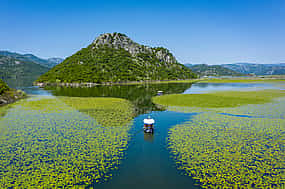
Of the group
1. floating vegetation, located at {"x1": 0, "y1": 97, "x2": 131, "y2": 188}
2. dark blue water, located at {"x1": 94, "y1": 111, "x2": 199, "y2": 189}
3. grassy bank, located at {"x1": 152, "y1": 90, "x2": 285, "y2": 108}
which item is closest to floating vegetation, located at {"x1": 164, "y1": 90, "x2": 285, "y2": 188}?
dark blue water, located at {"x1": 94, "y1": 111, "x2": 199, "y2": 189}

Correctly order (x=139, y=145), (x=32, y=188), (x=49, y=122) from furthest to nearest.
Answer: (x=49, y=122), (x=139, y=145), (x=32, y=188)

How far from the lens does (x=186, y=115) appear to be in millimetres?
40500

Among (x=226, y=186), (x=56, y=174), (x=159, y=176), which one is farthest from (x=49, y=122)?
(x=226, y=186)

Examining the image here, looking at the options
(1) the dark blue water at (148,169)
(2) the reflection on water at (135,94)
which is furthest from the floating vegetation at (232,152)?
(2) the reflection on water at (135,94)

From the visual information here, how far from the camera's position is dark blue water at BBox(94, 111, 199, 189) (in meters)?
15.4

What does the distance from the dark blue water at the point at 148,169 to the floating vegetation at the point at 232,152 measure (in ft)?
Answer: 4.25

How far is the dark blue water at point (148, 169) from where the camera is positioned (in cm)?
1538

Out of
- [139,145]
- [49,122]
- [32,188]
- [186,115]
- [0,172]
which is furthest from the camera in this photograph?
[186,115]

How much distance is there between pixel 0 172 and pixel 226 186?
22269 mm

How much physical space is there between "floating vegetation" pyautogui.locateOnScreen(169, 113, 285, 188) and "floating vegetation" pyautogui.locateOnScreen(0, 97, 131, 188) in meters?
8.76

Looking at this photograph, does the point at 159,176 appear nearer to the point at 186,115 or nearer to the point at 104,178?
the point at 104,178

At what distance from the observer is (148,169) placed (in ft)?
59.1

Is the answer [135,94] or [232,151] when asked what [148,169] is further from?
[135,94]

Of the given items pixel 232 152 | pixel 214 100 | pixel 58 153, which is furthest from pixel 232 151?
pixel 214 100
